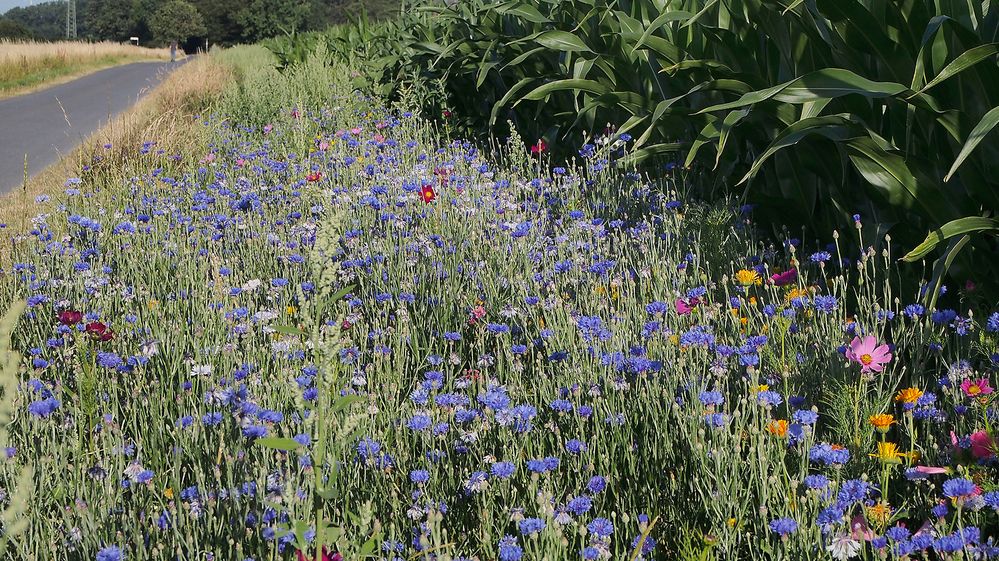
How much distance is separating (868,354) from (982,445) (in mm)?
351

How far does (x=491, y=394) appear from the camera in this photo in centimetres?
196

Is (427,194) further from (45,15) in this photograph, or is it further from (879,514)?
(45,15)

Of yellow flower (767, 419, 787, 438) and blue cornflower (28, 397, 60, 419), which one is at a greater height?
yellow flower (767, 419, 787, 438)

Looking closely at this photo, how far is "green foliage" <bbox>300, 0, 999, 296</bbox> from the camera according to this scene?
8.38 feet

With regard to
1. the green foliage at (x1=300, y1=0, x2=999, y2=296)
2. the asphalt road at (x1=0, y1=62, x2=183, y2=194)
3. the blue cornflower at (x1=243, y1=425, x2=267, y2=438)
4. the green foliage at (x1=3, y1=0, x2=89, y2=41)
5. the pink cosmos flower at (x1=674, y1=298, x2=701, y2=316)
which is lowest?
the asphalt road at (x1=0, y1=62, x2=183, y2=194)

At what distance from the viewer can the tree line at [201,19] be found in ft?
234

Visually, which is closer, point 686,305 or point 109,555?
point 109,555

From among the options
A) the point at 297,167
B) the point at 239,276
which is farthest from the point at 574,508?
the point at 297,167

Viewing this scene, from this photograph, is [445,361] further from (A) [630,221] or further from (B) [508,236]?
(A) [630,221]

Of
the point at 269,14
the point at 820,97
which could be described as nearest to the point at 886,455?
the point at 820,97

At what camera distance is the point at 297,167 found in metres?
5.29

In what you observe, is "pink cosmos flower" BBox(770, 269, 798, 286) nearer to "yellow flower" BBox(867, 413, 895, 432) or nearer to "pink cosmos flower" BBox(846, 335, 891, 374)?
"pink cosmos flower" BBox(846, 335, 891, 374)

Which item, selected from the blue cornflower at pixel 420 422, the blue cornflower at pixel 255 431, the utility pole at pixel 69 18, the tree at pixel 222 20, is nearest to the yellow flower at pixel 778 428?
the blue cornflower at pixel 420 422

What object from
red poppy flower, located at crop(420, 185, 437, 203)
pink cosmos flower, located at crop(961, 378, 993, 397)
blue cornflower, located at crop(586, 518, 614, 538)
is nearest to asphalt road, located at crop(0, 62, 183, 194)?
red poppy flower, located at crop(420, 185, 437, 203)
